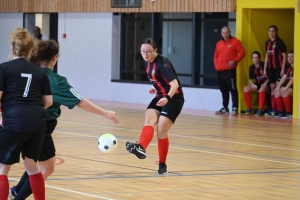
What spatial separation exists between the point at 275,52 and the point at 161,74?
26.5ft

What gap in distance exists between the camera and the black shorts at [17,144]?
17.9 feet

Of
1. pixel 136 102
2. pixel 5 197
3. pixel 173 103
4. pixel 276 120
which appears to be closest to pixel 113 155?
pixel 173 103

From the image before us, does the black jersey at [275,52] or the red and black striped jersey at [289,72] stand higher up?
the black jersey at [275,52]

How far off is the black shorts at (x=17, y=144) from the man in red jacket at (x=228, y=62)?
37.0 ft

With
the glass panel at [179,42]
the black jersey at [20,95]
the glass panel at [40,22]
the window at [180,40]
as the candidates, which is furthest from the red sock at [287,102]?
the black jersey at [20,95]

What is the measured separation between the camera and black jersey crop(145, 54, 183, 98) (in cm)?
848

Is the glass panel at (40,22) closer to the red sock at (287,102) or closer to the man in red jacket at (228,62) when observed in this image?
the man in red jacket at (228,62)

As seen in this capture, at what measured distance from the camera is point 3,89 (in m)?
5.40

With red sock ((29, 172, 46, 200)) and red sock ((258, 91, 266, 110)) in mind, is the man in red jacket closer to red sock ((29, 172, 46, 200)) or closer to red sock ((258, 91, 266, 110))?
red sock ((258, 91, 266, 110))

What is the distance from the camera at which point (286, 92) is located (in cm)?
1595

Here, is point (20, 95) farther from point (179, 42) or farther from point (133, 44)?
point (133, 44)

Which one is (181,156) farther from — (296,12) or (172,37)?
(172,37)

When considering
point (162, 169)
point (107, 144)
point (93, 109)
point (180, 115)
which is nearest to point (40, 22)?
point (180, 115)

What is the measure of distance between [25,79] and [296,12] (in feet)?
37.4
